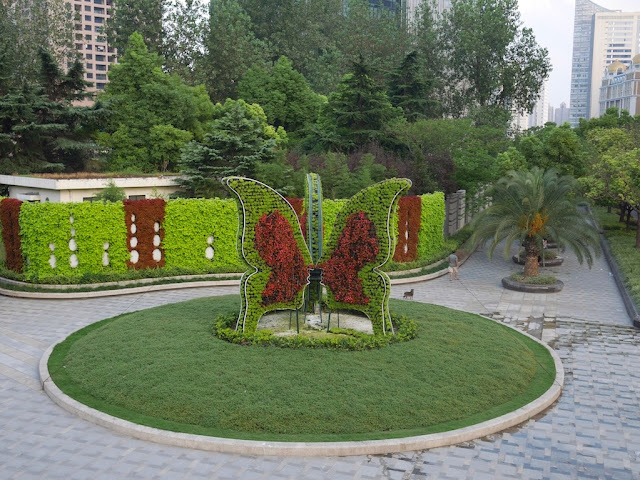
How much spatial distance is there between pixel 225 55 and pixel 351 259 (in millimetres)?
38504

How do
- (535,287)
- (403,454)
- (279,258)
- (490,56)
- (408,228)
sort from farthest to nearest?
(490,56), (408,228), (535,287), (279,258), (403,454)

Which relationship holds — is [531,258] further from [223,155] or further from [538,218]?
[223,155]

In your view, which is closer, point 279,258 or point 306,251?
point 279,258

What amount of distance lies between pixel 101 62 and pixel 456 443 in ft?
340

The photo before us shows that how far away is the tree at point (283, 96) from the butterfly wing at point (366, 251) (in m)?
32.2

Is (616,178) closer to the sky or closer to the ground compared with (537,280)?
closer to the sky

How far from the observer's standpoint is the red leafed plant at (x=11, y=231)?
19.8 meters

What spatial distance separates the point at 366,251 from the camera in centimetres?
1335

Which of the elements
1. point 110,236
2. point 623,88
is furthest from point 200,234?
point 623,88

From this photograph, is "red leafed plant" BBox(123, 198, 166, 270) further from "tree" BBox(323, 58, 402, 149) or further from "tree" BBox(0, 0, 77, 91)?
"tree" BBox(0, 0, 77, 91)

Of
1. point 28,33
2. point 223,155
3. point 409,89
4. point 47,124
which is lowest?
point 223,155

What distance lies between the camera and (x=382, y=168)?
27.1m

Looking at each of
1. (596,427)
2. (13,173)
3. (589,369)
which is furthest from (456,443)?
(13,173)

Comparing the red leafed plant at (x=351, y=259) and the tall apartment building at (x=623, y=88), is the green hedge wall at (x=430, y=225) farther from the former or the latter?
the tall apartment building at (x=623, y=88)
